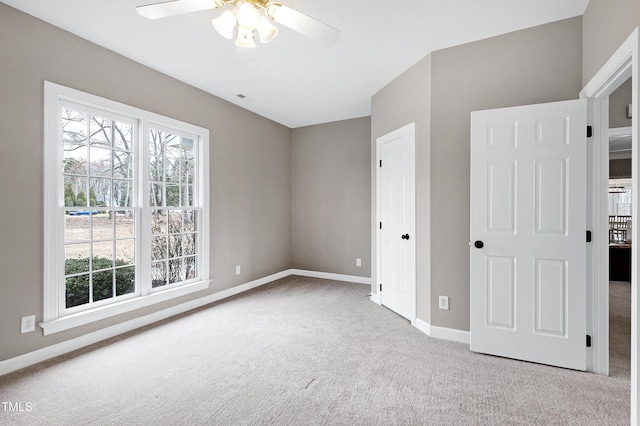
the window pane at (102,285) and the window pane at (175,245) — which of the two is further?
the window pane at (175,245)

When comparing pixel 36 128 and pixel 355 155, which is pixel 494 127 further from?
pixel 36 128

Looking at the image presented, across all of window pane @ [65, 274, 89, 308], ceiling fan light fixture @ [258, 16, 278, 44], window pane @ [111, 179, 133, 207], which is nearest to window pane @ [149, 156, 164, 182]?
window pane @ [111, 179, 133, 207]

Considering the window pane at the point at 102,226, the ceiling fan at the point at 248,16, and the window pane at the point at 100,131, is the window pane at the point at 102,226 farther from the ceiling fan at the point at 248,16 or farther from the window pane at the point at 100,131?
the ceiling fan at the point at 248,16

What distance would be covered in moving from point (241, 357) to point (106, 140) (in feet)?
8.04

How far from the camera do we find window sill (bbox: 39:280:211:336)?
2.56 metres

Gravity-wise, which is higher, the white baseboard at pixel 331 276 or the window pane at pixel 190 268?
the window pane at pixel 190 268

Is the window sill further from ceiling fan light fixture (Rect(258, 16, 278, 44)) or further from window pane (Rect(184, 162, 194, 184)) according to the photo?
ceiling fan light fixture (Rect(258, 16, 278, 44))

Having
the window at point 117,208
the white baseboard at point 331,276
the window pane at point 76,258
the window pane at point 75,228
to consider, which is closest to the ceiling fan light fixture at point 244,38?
the window at point 117,208

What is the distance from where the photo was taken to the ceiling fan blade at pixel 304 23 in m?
1.88

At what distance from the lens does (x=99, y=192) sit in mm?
2967

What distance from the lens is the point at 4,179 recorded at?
229cm

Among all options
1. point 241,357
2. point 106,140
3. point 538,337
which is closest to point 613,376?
point 538,337

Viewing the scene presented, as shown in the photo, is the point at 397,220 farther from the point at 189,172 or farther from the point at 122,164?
the point at 122,164

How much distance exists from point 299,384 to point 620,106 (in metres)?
4.13
